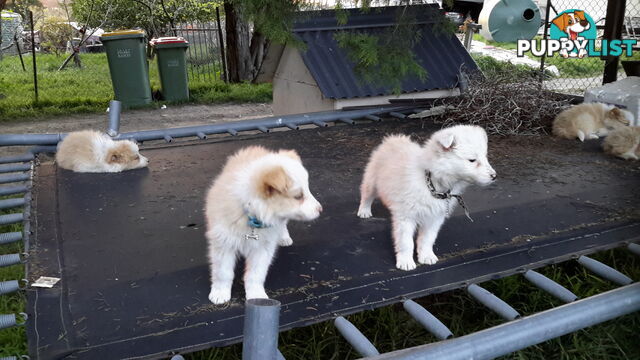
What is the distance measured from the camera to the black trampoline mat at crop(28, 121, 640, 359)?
7.00ft

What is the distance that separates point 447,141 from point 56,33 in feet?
49.2

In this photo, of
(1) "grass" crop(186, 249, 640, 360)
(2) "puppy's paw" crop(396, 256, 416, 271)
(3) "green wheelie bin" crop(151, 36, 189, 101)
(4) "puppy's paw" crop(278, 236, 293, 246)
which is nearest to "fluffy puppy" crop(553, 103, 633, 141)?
(1) "grass" crop(186, 249, 640, 360)

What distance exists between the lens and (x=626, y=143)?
4.54 meters

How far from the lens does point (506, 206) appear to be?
11.3 ft

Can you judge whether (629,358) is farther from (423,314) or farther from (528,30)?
Answer: (528,30)

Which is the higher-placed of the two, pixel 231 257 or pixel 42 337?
pixel 231 257

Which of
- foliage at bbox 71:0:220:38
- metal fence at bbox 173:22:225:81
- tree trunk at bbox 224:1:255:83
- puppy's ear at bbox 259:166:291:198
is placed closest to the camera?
puppy's ear at bbox 259:166:291:198

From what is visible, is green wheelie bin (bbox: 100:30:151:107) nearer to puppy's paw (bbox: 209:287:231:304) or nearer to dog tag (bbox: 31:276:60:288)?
dog tag (bbox: 31:276:60:288)

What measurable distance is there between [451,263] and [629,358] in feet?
3.08

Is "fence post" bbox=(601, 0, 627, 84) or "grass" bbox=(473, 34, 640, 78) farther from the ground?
"fence post" bbox=(601, 0, 627, 84)

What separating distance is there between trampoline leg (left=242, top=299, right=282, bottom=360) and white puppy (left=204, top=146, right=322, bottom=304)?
635 mm

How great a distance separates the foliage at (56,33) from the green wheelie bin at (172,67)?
620cm

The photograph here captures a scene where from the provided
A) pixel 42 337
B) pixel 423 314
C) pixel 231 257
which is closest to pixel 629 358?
pixel 423 314

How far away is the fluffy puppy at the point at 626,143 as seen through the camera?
4512mm
